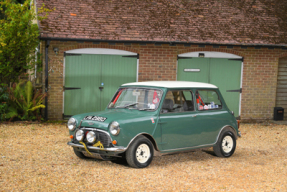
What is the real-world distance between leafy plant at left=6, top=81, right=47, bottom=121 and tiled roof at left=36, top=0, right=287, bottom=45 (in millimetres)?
1832

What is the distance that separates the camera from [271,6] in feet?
50.5

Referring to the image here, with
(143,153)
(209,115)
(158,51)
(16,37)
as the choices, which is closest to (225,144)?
(209,115)

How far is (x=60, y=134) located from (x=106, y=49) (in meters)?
3.84

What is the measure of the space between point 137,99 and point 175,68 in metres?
6.34

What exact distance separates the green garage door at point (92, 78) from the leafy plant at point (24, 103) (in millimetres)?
1113

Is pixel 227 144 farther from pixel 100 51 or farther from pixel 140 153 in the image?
pixel 100 51

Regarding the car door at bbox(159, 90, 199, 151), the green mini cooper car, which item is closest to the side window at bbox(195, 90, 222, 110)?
the green mini cooper car

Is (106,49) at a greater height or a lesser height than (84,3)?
lesser

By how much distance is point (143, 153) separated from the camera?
6.75 meters

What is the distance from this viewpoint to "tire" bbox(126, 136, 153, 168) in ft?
21.5

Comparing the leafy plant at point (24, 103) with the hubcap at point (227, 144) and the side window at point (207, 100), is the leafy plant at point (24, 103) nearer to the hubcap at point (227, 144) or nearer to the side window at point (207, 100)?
the side window at point (207, 100)

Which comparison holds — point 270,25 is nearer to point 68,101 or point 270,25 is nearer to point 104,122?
point 68,101

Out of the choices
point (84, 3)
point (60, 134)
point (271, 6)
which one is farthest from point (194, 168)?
point (271, 6)

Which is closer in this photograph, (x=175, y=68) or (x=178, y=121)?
(x=178, y=121)
